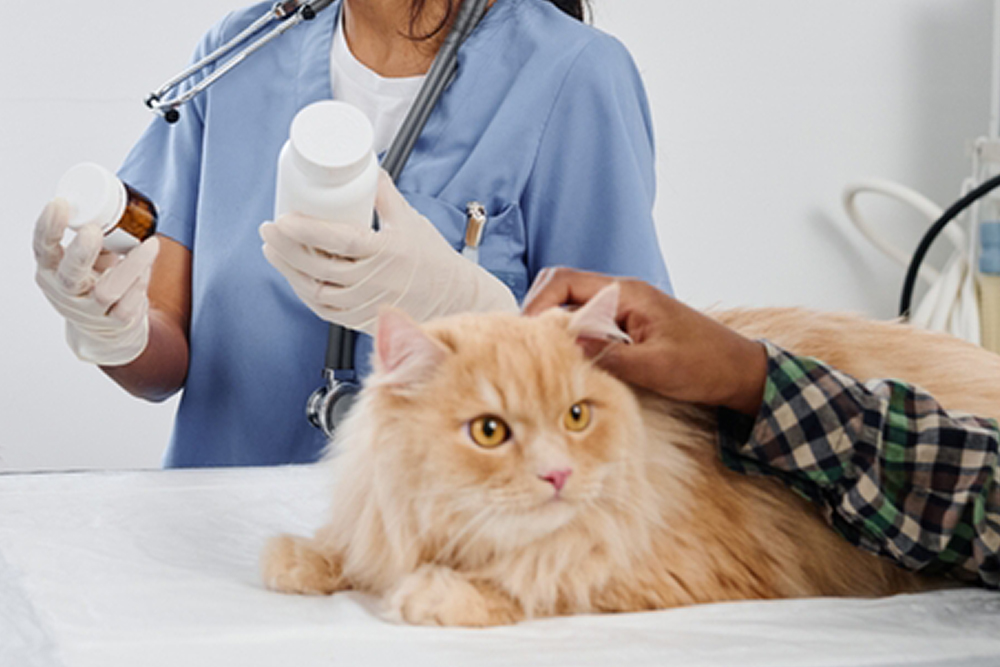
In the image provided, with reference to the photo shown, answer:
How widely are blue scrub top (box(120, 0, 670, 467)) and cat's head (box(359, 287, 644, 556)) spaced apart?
555mm

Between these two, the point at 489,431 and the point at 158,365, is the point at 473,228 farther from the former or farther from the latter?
the point at 489,431

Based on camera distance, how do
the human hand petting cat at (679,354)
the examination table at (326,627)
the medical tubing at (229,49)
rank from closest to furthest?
1. the examination table at (326,627)
2. the human hand petting cat at (679,354)
3. the medical tubing at (229,49)

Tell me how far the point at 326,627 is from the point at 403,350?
18 centimetres

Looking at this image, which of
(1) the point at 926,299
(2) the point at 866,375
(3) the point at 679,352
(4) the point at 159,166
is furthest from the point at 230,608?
(1) the point at 926,299

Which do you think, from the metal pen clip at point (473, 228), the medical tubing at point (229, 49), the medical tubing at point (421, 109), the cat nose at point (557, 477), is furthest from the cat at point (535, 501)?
the medical tubing at point (229, 49)

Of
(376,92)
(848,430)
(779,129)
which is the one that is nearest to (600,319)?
(848,430)

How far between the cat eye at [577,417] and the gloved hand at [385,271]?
313 millimetres

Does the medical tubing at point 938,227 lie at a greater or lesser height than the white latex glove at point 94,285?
lesser

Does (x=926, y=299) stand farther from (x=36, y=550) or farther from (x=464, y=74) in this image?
(x=36, y=550)

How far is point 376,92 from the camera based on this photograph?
1353 mm

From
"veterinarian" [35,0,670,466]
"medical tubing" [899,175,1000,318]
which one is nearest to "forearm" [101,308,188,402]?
"veterinarian" [35,0,670,466]

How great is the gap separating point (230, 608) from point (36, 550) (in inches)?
9.4

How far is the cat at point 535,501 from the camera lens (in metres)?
0.66

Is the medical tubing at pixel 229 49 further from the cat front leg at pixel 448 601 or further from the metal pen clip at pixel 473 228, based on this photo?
the cat front leg at pixel 448 601
